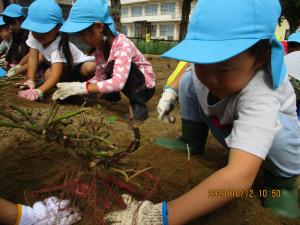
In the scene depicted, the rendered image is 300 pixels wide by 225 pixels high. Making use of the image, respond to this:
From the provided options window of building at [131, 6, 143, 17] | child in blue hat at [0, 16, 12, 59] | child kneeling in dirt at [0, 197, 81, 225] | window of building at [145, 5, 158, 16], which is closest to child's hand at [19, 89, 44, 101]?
child in blue hat at [0, 16, 12, 59]

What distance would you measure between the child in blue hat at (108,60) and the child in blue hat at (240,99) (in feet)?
3.39

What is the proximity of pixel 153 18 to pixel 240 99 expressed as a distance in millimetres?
31341

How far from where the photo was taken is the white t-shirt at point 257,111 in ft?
2.97

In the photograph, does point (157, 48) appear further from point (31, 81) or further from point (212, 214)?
point (212, 214)

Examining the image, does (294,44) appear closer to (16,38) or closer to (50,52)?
(50,52)

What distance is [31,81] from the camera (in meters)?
2.42

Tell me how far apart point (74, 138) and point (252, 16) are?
0.61m

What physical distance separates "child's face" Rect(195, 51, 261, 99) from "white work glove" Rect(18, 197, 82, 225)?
1.82ft

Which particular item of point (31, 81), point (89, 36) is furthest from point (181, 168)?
point (31, 81)

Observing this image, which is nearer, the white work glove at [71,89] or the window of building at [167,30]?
the white work glove at [71,89]

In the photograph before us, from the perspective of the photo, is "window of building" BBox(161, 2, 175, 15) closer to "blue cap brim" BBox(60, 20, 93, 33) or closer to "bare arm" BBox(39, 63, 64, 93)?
"bare arm" BBox(39, 63, 64, 93)

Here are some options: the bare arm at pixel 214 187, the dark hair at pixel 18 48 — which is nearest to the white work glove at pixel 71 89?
the dark hair at pixel 18 48

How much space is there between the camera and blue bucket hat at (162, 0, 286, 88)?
867mm

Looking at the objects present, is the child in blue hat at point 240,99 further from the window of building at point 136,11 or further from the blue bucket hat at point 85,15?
the window of building at point 136,11
